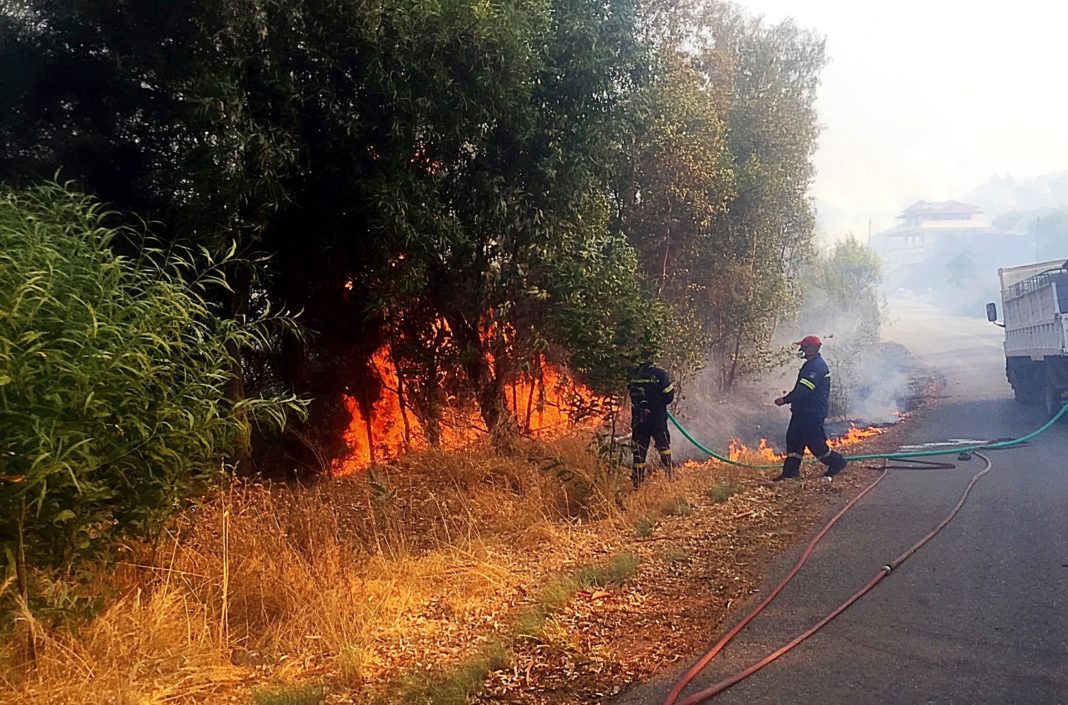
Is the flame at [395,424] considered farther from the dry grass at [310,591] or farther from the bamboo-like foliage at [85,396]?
the bamboo-like foliage at [85,396]

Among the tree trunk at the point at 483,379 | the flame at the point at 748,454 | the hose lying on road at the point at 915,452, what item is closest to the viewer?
the tree trunk at the point at 483,379

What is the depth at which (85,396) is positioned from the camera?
353cm

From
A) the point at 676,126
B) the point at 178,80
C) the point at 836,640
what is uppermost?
the point at 676,126

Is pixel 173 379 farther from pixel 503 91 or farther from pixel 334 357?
pixel 334 357

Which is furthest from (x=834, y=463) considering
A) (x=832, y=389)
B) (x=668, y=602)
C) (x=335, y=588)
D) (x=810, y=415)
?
(x=832, y=389)

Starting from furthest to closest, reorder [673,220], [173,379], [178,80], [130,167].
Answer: [673,220] → [130,167] → [178,80] → [173,379]

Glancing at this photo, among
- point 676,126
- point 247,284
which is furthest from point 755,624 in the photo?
point 676,126

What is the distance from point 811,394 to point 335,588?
615 cm

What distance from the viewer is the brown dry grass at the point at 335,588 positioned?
4094mm

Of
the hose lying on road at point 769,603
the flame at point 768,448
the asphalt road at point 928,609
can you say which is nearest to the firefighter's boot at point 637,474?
the hose lying on road at point 769,603

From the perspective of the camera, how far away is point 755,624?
4859 millimetres

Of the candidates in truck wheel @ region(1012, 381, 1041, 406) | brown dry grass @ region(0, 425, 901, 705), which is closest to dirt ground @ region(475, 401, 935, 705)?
brown dry grass @ region(0, 425, 901, 705)

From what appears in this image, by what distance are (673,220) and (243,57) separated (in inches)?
358

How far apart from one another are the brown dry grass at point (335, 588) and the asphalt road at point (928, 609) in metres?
1.03
